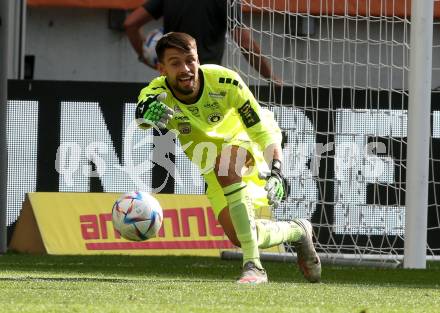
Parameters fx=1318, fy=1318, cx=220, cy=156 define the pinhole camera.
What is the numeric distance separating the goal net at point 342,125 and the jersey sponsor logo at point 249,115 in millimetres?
3154

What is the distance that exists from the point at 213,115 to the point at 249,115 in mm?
264

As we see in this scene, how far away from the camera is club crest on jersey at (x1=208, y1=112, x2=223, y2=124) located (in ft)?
24.1

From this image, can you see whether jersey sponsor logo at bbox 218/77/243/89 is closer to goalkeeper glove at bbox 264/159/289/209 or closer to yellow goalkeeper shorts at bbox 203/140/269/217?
yellow goalkeeper shorts at bbox 203/140/269/217

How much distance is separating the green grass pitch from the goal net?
116 cm

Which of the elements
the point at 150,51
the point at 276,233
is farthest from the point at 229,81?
the point at 150,51

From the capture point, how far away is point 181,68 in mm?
7129

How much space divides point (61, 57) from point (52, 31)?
13.5 inches

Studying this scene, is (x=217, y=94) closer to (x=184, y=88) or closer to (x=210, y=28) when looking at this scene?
(x=184, y=88)

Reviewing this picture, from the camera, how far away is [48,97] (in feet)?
35.5

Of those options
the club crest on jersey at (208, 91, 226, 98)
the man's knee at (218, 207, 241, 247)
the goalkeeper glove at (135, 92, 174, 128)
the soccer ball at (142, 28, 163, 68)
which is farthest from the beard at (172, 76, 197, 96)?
the soccer ball at (142, 28, 163, 68)

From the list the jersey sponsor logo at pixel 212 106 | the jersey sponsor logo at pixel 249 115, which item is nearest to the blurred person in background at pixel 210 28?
the jersey sponsor logo at pixel 212 106

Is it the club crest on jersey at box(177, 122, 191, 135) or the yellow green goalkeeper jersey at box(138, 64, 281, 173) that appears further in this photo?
the club crest on jersey at box(177, 122, 191, 135)

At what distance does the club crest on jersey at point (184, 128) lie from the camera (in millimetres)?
7332

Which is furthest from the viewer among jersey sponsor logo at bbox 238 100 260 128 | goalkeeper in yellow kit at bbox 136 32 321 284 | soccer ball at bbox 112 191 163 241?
soccer ball at bbox 112 191 163 241
